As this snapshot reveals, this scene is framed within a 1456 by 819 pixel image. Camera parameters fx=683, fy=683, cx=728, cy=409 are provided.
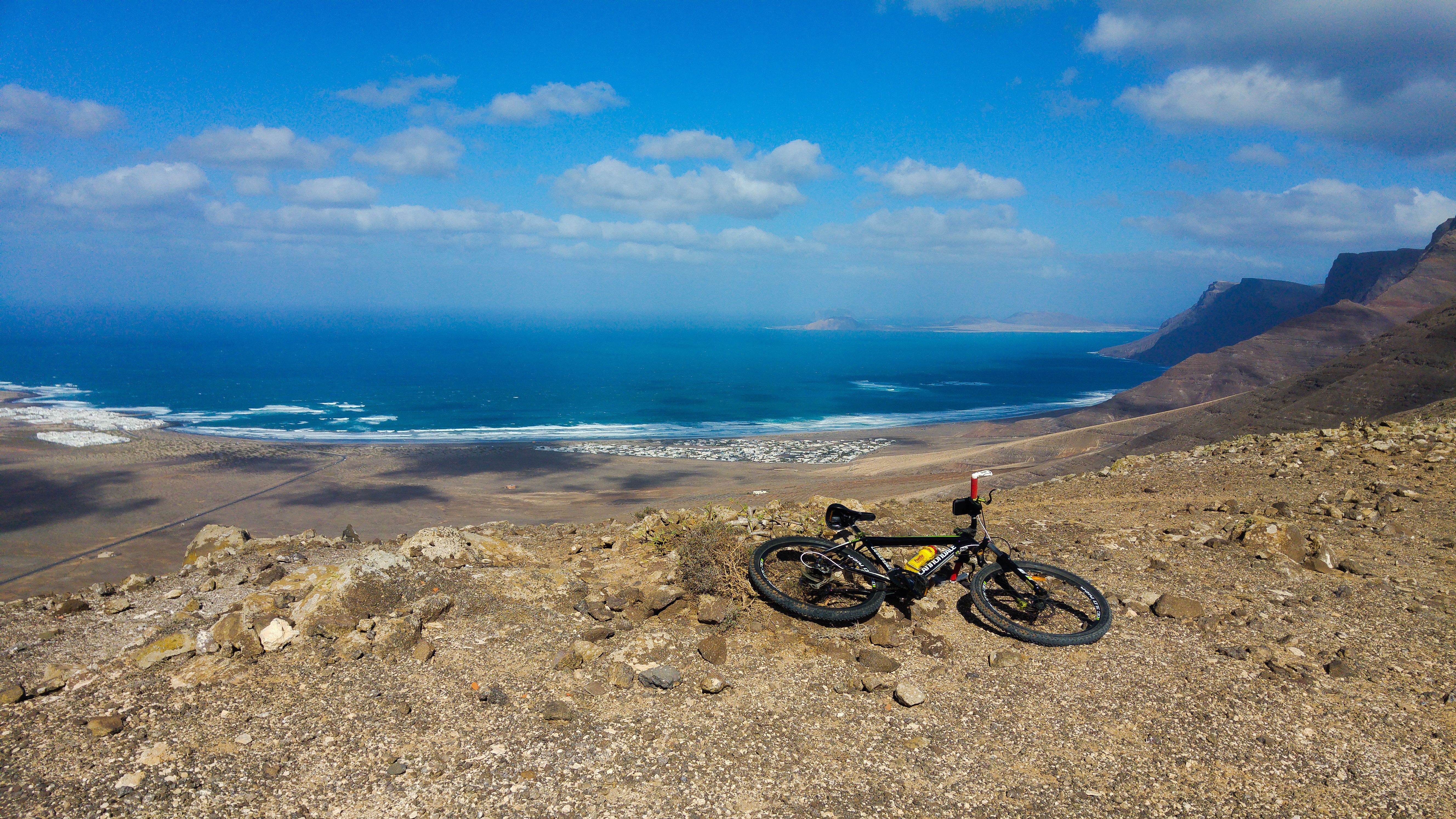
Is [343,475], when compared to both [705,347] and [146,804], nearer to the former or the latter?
[146,804]

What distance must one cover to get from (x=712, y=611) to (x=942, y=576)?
2.39 meters

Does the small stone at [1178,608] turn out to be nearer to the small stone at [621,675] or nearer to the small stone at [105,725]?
the small stone at [621,675]

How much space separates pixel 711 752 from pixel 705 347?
617ft

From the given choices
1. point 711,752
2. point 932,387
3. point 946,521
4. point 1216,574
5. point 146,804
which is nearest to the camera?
point 146,804

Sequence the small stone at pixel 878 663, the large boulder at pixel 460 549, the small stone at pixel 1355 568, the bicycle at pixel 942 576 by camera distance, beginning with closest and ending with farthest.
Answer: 1. the small stone at pixel 878 663
2. the bicycle at pixel 942 576
3. the small stone at pixel 1355 568
4. the large boulder at pixel 460 549

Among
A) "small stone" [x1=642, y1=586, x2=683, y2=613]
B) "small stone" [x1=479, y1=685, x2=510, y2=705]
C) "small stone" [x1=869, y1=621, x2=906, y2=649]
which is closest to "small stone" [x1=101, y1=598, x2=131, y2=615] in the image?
"small stone" [x1=479, y1=685, x2=510, y2=705]

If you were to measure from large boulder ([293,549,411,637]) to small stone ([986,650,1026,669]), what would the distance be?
18.6 ft

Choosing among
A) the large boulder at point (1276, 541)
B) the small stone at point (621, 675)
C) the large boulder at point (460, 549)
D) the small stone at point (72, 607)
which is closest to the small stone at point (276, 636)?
the large boulder at point (460, 549)

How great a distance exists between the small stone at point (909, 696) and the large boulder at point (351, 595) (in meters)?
4.83

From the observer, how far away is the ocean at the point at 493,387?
60562 mm

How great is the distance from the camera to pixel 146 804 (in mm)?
4289

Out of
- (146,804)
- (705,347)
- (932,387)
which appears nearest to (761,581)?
(146,804)

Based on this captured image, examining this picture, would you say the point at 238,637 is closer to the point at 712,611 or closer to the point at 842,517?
the point at 712,611

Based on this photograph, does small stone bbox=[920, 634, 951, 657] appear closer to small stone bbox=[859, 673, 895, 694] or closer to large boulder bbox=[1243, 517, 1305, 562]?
small stone bbox=[859, 673, 895, 694]
